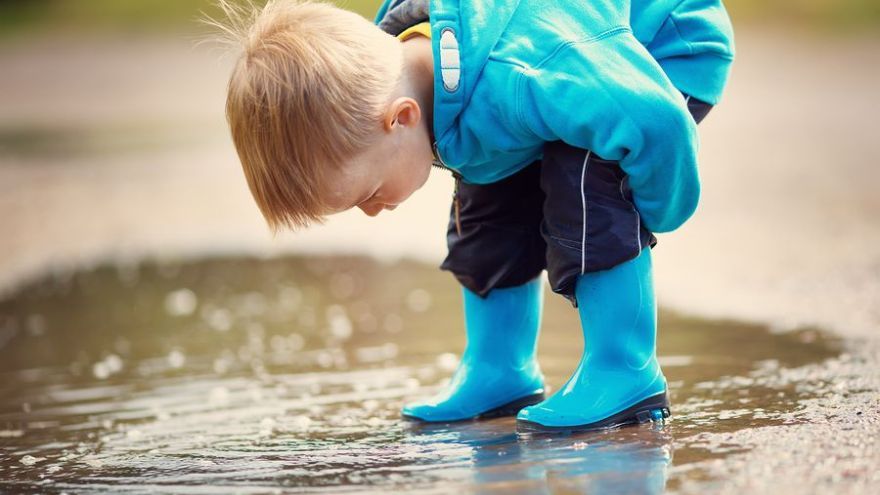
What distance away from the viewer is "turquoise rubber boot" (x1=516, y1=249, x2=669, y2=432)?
6.68 ft

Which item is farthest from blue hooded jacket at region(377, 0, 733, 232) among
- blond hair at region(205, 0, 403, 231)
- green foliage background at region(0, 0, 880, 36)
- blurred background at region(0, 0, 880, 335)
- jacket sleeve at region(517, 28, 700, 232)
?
green foliage background at region(0, 0, 880, 36)

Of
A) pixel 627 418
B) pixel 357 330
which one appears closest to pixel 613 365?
pixel 627 418

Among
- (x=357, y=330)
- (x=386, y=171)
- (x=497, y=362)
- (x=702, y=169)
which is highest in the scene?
(x=702, y=169)

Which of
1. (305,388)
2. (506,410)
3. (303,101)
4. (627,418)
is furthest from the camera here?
(305,388)

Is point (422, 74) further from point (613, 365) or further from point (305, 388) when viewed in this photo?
point (305, 388)

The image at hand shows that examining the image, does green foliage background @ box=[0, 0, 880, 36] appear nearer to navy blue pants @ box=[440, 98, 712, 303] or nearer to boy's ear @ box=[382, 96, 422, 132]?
navy blue pants @ box=[440, 98, 712, 303]

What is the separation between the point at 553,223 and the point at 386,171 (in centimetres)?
29

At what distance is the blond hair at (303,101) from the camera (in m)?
Result: 1.93

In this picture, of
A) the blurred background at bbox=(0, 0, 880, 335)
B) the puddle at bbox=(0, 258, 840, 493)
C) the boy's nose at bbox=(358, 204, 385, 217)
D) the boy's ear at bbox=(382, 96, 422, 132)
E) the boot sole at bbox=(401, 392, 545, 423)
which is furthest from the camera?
the blurred background at bbox=(0, 0, 880, 335)

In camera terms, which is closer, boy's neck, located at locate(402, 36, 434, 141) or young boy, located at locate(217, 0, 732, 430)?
young boy, located at locate(217, 0, 732, 430)

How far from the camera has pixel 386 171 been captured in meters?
2.01

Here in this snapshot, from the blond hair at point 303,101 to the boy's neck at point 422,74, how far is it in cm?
4

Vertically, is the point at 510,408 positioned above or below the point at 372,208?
below

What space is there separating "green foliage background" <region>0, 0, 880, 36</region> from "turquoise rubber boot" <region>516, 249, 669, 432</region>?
1082cm
